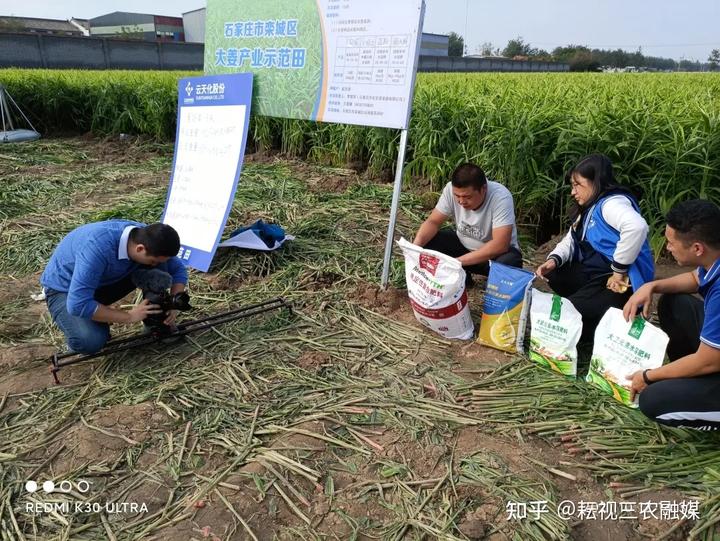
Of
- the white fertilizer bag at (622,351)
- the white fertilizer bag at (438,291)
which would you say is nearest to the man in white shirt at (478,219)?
the white fertilizer bag at (438,291)

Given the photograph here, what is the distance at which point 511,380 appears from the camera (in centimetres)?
249

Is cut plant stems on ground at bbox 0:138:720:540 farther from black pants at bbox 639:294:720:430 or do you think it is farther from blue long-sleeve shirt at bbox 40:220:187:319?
blue long-sleeve shirt at bbox 40:220:187:319

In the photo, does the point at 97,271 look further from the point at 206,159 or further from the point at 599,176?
the point at 599,176

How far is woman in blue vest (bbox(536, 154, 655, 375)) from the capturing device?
2.46 m

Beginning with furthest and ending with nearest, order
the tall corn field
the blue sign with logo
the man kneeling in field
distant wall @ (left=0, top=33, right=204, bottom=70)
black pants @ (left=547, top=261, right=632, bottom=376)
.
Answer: distant wall @ (left=0, top=33, right=204, bottom=70) < the blue sign with logo < the tall corn field < black pants @ (left=547, top=261, right=632, bottom=376) < the man kneeling in field

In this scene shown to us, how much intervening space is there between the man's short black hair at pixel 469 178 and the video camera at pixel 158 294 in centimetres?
162

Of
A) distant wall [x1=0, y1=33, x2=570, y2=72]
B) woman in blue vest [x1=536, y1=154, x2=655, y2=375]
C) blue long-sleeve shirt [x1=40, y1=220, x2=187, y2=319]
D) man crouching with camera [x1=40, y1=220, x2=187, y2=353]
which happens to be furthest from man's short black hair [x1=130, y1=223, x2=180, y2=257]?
distant wall [x1=0, y1=33, x2=570, y2=72]

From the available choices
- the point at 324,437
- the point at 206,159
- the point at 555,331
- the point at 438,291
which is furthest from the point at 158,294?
the point at 555,331

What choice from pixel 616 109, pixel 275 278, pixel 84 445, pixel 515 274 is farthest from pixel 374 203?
pixel 84 445

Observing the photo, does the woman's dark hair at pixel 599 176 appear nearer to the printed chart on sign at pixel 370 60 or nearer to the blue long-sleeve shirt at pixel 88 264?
the printed chart on sign at pixel 370 60

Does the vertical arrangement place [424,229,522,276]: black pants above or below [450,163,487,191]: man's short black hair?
below

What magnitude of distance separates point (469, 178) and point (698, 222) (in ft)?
3.84

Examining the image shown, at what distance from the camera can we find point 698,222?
1.86m

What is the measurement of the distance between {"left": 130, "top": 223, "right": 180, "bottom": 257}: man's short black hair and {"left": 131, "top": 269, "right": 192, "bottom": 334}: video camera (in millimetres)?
262
